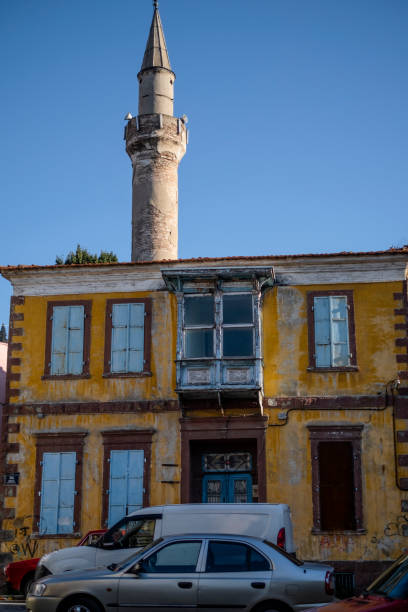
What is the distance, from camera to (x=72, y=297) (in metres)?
23.1

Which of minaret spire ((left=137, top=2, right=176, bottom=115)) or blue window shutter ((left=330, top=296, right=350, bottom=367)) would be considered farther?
minaret spire ((left=137, top=2, right=176, bottom=115))

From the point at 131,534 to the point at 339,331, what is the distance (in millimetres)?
8835

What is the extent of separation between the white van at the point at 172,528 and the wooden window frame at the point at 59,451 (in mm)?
5550

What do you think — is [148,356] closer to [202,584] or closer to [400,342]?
[400,342]

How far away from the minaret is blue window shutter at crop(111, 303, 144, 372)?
12.9 m

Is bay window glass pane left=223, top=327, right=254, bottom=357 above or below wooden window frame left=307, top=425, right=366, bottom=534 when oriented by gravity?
above

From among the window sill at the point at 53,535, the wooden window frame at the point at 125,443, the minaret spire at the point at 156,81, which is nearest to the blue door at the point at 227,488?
the wooden window frame at the point at 125,443

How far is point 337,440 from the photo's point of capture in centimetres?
2127

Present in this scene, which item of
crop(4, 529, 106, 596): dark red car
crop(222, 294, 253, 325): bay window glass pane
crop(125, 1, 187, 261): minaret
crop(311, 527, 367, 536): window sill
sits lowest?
crop(4, 529, 106, 596): dark red car

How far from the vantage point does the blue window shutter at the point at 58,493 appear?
2156 cm

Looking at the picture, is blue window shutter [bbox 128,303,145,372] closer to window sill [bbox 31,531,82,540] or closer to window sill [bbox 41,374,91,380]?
window sill [bbox 41,374,91,380]

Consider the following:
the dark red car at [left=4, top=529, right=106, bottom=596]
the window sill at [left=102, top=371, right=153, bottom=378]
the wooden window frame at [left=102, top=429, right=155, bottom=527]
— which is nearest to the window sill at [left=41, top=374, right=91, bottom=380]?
the window sill at [left=102, top=371, right=153, bottom=378]

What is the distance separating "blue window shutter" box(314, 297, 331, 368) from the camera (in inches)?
859

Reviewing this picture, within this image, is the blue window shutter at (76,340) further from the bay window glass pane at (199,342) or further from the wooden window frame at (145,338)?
the bay window glass pane at (199,342)
